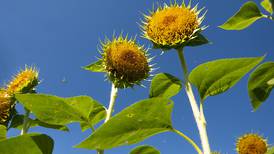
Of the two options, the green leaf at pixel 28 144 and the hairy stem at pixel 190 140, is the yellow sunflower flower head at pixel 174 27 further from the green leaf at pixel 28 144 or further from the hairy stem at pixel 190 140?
the green leaf at pixel 28 144

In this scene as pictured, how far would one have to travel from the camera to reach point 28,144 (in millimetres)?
2539

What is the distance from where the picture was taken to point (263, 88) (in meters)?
2.62

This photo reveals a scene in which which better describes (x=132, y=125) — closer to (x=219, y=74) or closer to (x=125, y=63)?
(x=219, y=74)

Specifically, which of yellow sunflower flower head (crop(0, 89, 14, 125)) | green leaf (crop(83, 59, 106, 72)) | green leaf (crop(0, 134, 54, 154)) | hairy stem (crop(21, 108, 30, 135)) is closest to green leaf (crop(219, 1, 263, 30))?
green leaf (crop(83, 59, 106, 72))

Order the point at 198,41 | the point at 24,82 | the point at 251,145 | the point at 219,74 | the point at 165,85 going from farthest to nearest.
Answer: the point at 251,145 < the point at 24,82 < the point at 198,41 < the point at 165,85 < the point at 219,74

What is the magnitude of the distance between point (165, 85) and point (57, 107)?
829 mm

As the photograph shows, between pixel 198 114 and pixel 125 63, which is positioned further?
pixel 125 63

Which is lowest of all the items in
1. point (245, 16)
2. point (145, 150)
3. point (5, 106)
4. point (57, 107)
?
point (145, 150)

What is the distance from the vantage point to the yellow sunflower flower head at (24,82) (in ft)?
13.9

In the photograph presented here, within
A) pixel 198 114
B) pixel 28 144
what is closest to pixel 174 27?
pixel 198 114

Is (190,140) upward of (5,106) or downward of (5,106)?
downward

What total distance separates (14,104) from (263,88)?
8.38 feet

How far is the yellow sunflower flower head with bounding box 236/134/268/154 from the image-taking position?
5.17 m

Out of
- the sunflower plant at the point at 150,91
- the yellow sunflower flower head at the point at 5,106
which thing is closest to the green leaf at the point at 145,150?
the sunflower plant at the point at 150,91
